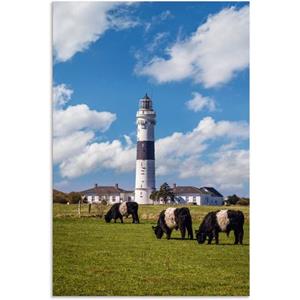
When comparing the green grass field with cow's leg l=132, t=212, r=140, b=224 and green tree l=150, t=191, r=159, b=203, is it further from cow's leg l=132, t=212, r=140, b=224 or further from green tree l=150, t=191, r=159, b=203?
cow's leg l=132, t=212, r=140, b=224

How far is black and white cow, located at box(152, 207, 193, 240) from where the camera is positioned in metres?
11.2

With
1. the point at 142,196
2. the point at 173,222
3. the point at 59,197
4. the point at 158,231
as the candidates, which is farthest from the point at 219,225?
the point at 59,197

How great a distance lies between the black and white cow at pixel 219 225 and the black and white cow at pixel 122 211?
3.33 ft

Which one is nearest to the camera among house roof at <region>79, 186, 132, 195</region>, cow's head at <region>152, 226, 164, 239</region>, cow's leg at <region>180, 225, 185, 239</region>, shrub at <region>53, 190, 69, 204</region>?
shrub at <region>53, 190, 69, 204</region>

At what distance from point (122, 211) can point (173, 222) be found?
0.80m

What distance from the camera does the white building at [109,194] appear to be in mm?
10688

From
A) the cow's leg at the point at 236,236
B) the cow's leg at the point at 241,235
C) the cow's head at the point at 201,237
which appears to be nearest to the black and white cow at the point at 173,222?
the cow's head at the point at 201,237

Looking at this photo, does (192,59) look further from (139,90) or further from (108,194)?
(108,194)

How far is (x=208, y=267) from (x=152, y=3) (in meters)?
3.68

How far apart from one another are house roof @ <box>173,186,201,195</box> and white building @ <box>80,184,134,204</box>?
0.63m

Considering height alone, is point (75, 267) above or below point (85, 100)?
below

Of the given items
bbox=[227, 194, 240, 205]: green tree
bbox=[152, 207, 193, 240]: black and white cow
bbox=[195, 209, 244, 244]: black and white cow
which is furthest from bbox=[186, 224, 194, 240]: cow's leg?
bbox=[227, 194, 240, 205]: green tree
